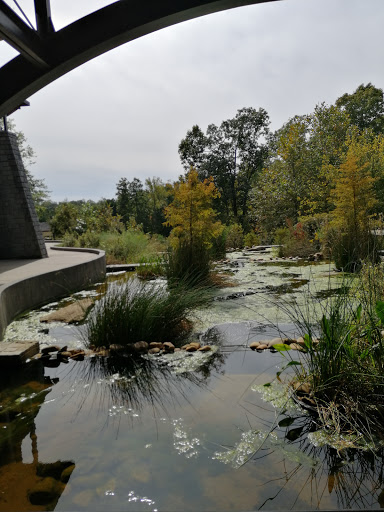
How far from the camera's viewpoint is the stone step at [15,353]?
283 centimetres

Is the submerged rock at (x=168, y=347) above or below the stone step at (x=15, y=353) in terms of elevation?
below

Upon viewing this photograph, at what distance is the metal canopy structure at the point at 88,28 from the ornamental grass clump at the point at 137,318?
336 cm

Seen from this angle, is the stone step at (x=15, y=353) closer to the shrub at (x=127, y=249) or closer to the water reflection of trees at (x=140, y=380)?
the water reflection of trees at (x=140, y=380)

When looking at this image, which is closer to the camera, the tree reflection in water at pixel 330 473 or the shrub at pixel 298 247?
the tree reflection in water at pixel 330 473

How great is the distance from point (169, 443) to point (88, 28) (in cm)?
511

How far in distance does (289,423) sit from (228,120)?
23.3 metres

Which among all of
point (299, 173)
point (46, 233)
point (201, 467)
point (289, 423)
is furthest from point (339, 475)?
point (46, 233)

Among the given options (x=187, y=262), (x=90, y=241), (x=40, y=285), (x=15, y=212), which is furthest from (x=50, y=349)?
(x=90, y=241)

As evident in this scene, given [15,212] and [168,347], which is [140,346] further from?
[15,212]

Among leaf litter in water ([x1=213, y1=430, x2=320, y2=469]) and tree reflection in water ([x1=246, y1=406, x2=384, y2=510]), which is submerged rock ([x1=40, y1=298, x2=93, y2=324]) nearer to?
leaf litter in water ([x1=213, y1=430, x2=320, y2=469])

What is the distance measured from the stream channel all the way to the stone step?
9cm

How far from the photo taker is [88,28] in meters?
5.00

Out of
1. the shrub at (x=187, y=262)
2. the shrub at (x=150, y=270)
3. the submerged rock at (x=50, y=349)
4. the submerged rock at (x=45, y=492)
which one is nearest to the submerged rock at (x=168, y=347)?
the submerged rock at (x=50, y=349)

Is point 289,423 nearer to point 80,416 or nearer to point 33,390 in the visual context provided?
point 80,416
